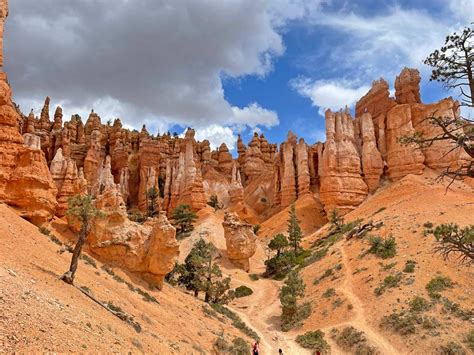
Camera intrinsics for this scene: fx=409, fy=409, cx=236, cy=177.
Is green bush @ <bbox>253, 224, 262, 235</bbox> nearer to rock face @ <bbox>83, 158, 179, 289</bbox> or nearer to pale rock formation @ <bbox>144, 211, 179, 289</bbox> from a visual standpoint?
rock face @ <bbox>83, 158, 179, 289</bbox>

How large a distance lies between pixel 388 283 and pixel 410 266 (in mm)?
2471

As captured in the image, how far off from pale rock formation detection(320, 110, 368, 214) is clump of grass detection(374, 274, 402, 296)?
93.8 ft

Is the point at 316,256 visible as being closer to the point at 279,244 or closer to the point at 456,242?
the point at 279,244

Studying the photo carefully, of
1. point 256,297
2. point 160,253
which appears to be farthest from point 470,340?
point 256,297

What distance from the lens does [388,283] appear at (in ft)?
100

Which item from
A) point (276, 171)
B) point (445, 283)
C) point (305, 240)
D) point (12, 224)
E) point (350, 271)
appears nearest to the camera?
point (12, 224)

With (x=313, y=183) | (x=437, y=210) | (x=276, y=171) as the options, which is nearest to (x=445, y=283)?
(x=437, y=210)

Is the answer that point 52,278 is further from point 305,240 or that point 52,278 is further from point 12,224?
point 305,240

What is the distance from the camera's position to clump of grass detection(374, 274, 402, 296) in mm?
29961

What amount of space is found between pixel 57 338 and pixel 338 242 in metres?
38.7

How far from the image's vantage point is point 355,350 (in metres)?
24.6

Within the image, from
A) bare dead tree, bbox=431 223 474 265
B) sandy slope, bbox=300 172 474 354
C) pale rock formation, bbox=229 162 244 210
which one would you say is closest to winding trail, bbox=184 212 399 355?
sandy slope, bbox=300 172 474 354

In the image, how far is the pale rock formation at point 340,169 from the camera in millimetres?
59969

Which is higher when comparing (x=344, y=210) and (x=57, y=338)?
(x=344, y=210)
